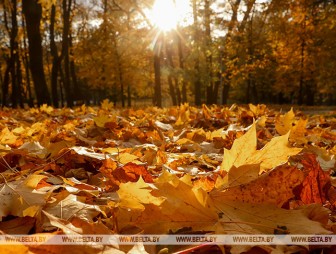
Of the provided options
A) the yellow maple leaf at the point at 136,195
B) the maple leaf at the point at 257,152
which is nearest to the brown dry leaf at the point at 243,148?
the maple leaf at the point at 257,152

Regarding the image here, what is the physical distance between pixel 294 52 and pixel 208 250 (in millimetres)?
27312

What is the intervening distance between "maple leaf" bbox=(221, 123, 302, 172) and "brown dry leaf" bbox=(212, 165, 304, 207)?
6cm

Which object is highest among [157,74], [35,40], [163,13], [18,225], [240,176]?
[163,13]

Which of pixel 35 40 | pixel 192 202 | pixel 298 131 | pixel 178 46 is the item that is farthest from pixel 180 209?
pixel 178 46

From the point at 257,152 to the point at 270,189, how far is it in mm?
105

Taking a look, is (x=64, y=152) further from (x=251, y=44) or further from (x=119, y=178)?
(x=251, y=44)

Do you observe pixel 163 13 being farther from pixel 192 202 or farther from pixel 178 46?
pixel 192 202

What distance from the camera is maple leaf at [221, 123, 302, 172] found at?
0.87 m

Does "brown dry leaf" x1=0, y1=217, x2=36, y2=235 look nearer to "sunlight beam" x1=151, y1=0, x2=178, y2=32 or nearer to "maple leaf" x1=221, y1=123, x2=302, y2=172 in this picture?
"maple leaf" x1=221, y1=123, x2=302, y2=172

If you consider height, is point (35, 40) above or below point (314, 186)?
above

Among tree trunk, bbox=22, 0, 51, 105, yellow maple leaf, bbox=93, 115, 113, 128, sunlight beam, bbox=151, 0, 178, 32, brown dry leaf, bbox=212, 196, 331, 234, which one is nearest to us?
brown dry leaf, bbox=212, 196, 331, 234

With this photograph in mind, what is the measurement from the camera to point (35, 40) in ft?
28.8

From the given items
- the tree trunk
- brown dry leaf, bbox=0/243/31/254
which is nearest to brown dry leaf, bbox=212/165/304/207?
brown dry leaf, bbox=0/243/31/254

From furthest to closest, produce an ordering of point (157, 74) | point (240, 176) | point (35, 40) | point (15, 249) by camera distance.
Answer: point (157, 74) → point (35, 40) → point (240, 176) → point (15, 249)
